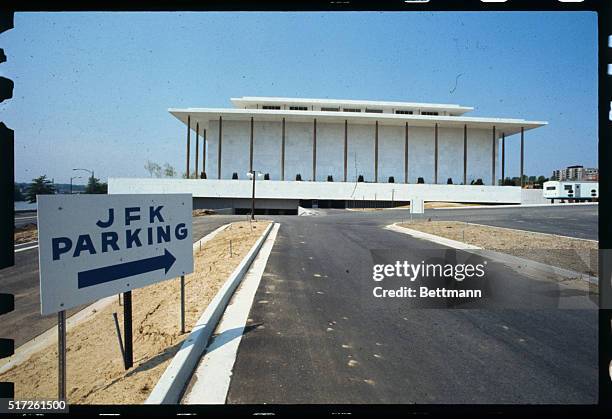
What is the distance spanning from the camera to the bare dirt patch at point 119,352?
8.86 ft

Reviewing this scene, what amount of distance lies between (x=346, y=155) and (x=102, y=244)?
34302 millimetres

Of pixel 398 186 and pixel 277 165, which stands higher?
pixel 277 165

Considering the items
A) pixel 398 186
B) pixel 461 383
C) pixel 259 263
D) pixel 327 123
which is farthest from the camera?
pixel 327 123

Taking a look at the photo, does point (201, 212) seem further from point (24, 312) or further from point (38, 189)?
point (38, 189)

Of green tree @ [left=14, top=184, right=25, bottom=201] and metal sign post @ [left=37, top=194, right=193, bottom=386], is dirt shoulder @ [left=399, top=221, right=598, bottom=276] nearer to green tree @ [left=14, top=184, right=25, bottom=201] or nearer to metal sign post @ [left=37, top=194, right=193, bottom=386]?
Answer: metal sign post @ [left=37, top=194, right=193, bottom=386]

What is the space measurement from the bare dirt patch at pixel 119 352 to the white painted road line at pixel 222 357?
0.38 metres

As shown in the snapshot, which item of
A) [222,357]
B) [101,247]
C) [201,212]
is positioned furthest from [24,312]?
[201,212]

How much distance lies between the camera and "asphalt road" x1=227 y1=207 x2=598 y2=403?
7.77ft

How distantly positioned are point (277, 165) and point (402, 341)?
32385 millimetres

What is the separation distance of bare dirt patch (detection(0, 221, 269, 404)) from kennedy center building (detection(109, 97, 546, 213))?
1825cm

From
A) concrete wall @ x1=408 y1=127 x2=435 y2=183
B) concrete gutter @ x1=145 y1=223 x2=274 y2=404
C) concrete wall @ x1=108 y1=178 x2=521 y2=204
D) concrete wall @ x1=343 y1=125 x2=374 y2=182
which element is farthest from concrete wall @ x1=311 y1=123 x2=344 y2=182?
concrete gutter @ x1=145 y1=223 x2=274 y2=404
